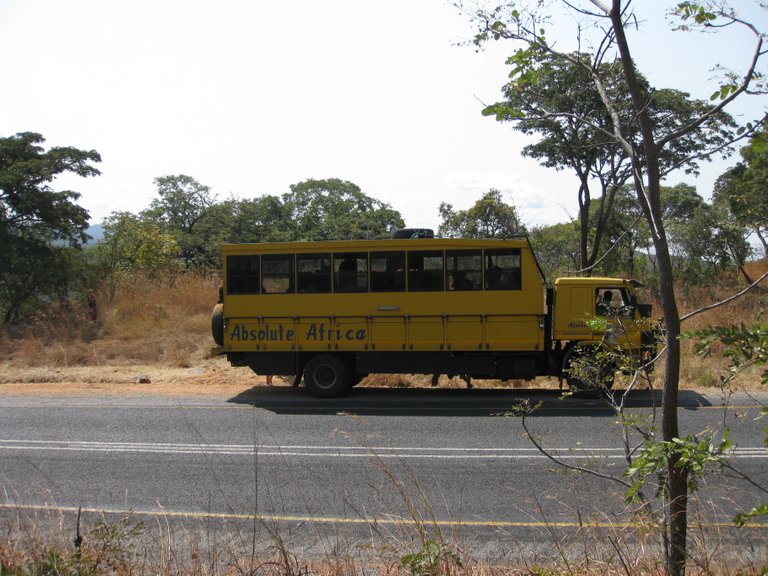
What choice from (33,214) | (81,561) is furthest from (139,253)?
(81,561)

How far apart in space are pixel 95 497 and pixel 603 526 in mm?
5048

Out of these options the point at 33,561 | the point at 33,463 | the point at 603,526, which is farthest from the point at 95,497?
the point at 603,526

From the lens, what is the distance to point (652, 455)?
3088mm

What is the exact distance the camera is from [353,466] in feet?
27.3

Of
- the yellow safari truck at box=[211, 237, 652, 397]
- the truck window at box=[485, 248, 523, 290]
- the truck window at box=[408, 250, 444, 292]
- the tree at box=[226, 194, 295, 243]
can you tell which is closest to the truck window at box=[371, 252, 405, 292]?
the yellow safari truck at box=[211, 237, 652, 397]

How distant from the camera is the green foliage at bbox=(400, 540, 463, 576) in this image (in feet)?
12.2

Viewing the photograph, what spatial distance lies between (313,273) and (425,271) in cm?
219

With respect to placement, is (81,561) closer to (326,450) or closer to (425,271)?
(326,450)

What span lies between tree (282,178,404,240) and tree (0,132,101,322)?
1572 cm

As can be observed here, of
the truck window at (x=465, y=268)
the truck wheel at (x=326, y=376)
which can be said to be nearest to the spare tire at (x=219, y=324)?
the truck wheel at (x=326, y=376)

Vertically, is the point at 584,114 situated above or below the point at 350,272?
above

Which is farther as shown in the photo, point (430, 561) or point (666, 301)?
point (430, 561)

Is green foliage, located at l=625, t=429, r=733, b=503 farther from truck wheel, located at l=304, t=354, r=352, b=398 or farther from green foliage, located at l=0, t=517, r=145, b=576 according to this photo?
truck wheel, located at l=304, t=354, r=352, b=398

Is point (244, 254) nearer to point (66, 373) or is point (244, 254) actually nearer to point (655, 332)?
point (66, 373)
